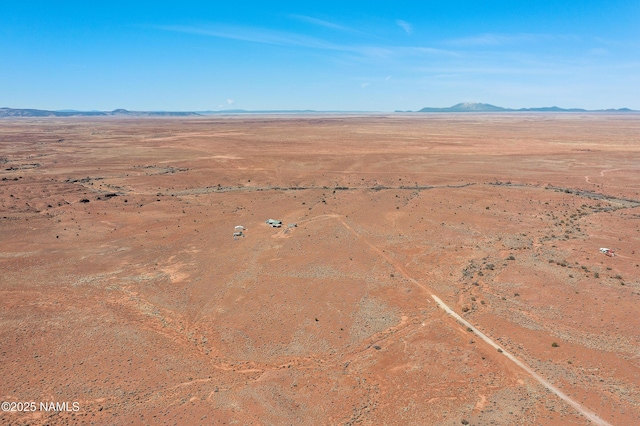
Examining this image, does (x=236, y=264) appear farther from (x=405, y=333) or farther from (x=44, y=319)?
(x=405, y=333)

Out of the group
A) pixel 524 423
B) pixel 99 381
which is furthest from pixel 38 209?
pixel 524 423

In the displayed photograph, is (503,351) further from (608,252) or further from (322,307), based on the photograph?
(608,252)

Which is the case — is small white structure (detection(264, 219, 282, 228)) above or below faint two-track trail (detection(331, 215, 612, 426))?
above

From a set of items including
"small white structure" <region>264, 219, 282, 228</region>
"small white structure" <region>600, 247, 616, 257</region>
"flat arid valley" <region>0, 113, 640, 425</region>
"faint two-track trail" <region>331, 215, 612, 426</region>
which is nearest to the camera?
"faint two-track trail" <region>331, 215, 612, 426</region>

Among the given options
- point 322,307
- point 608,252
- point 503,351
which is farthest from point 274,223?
point 608,252

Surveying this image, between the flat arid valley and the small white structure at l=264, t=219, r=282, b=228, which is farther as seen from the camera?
the small white structure at l=264, t=219, r=282, b=228

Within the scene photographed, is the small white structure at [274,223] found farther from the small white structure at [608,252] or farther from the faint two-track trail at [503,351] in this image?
the small white structure at [608,252]

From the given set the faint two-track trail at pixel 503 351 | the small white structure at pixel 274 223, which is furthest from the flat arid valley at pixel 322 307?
the small white structure at pixel 274 223

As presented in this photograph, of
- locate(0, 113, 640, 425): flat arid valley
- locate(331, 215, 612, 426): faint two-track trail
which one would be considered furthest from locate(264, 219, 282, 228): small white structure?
locate(331, 215, 612, 426): faint two-track trail

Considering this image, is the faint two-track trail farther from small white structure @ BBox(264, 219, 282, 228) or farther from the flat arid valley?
small white structure @ BBox(264, 219, 282, 228)

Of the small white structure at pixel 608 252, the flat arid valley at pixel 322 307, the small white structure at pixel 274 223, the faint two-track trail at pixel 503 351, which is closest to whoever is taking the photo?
the faint two-track trail at pixel 503 351
